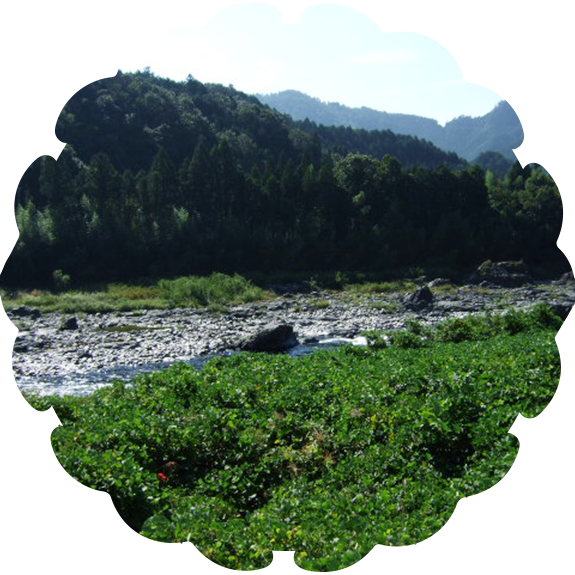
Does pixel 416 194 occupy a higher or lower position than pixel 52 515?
higher

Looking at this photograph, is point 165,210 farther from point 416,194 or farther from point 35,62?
point 35,62

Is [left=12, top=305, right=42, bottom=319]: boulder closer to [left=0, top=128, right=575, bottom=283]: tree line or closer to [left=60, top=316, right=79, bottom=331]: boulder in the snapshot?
[left=60, top=316, right=79, bottom=331]: boulder

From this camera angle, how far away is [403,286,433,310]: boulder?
49.6 metres

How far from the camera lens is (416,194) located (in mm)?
85250

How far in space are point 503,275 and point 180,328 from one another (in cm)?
4099

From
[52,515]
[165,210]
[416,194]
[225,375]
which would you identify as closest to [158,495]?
[52,515]

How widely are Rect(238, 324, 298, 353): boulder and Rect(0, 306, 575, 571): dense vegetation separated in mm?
16349

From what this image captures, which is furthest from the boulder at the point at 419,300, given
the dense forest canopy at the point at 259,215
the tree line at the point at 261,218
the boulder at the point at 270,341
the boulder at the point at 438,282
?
the dense forest canopy at the point at 259,215

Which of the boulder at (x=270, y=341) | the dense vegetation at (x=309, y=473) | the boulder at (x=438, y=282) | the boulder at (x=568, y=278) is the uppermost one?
the dense vegetation at (x=309, y=473)

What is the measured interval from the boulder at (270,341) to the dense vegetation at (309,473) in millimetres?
16349

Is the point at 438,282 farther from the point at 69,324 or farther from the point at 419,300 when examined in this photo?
the point at 69,324

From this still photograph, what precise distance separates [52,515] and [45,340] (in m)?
30.5

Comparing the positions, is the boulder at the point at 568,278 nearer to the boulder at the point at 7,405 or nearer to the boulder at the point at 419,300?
the boulder at the point at 419,300

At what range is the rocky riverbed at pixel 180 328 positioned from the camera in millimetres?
30375
